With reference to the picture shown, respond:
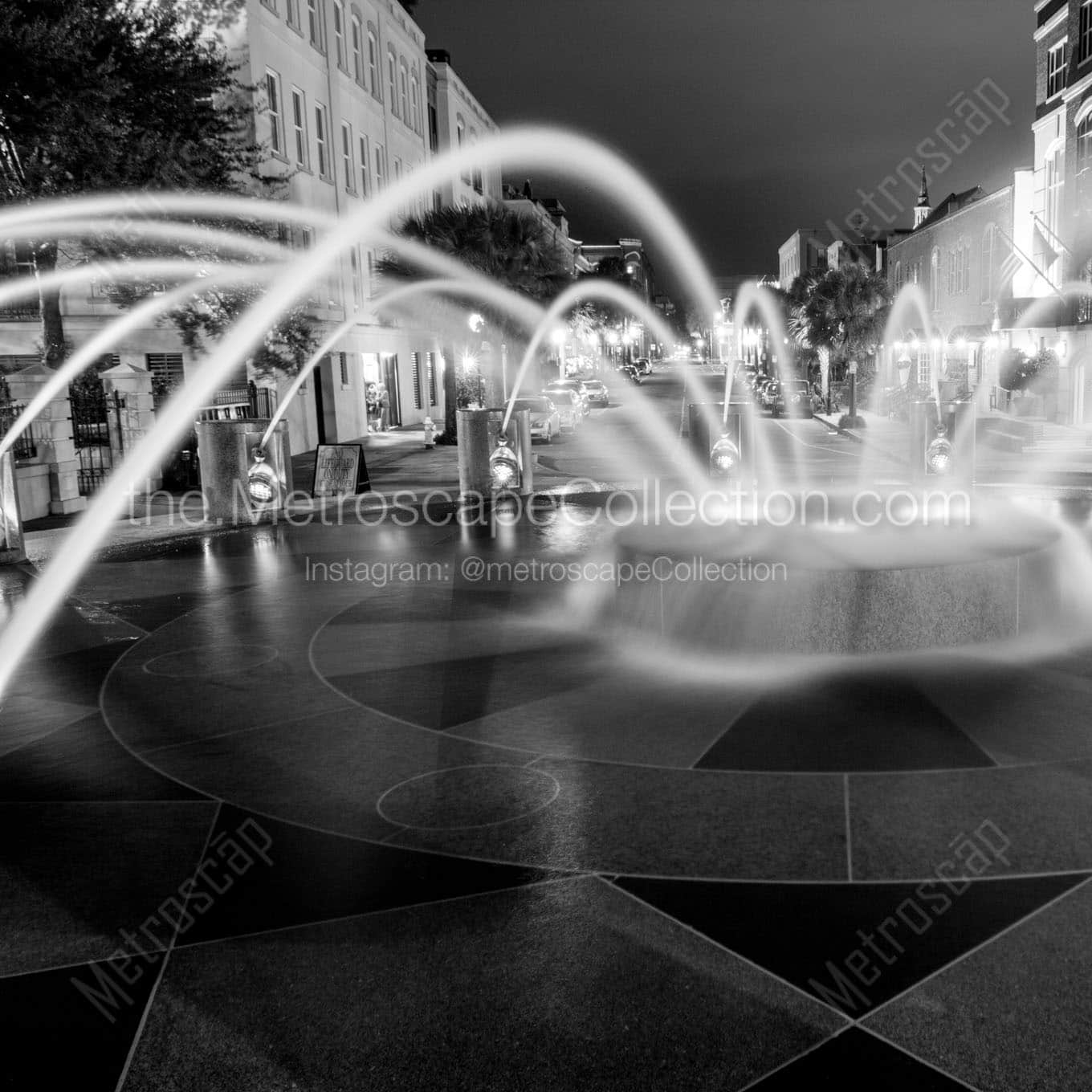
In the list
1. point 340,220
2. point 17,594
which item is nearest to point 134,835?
point 17,594

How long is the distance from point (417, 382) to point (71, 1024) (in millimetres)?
48192

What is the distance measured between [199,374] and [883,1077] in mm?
24737

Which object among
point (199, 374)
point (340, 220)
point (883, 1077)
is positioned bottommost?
point (883, 1077)

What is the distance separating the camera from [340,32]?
39.0 m

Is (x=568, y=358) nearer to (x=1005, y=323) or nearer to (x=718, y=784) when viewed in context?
(x=1005, y=323)

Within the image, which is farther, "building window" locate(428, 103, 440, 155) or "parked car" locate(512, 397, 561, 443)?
"building window" locate(428, 103, 440, 155)

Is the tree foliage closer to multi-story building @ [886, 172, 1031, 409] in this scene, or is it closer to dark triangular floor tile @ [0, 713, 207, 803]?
multi-story building @ [886, 172, 1031, 409]

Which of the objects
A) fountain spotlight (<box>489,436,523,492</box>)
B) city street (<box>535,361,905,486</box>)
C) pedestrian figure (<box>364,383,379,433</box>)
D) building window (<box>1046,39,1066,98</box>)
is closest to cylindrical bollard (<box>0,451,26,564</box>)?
fountain spotlight (<box>489,436,523,492</box>)

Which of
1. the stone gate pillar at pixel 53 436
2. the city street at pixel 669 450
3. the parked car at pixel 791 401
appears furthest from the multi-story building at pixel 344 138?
the parked car at pixel 791 401

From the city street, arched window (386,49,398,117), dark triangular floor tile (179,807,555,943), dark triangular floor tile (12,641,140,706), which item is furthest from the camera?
arched window (386,49,398,117)

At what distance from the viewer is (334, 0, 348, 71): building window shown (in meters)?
38.4

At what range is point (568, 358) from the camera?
113438 millimetres

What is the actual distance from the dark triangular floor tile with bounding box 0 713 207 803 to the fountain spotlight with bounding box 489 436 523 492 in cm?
1371

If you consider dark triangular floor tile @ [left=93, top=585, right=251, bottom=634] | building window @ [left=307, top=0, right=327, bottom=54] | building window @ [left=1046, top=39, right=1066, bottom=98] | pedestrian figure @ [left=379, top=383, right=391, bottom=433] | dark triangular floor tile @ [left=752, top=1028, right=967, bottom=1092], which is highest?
building window @ [left=307, top=0, right=327, bottom=54]
